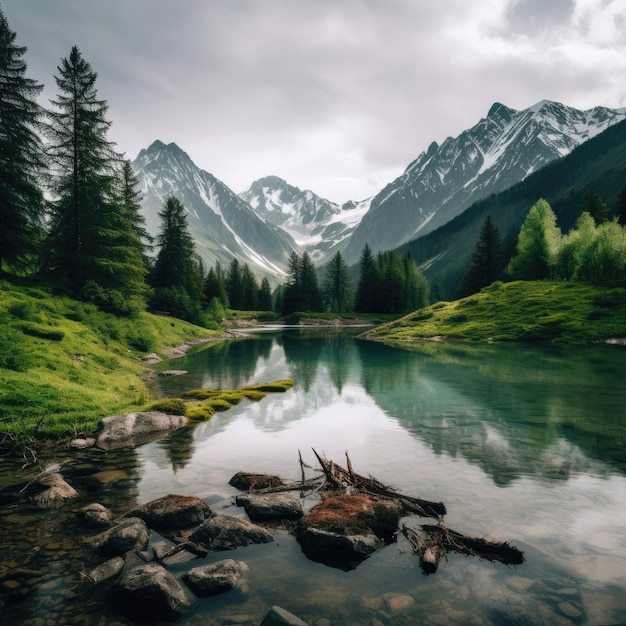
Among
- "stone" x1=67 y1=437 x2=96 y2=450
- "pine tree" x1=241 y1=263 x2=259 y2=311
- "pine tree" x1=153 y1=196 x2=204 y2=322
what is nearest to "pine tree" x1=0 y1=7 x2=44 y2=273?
"stone" x1=67 y1=437 x2=96 y2=450

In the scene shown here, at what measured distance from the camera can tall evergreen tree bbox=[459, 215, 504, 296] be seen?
11181 cm

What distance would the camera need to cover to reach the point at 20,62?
39.7m

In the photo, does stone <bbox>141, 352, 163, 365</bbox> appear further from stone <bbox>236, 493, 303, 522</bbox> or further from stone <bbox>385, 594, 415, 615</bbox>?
stone <bbox>385, 594, 415, 615</bbox>

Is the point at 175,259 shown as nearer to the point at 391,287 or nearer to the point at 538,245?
the point at 391,287

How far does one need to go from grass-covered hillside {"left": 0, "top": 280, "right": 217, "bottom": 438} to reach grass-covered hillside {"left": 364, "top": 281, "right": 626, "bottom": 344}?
49.6 metres

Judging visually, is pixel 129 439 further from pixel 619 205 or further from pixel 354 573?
pixel 619 205

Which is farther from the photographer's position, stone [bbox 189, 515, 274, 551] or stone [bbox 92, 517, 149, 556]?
stone [bbox 189, 515, 274, 551]

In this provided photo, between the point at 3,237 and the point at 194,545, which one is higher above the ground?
the point at 3,237

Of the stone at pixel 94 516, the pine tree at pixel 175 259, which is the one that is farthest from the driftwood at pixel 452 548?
the pine tree at pixel 175 259

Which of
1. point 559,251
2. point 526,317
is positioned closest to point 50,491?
point 526,317

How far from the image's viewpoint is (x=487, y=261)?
11356 cm

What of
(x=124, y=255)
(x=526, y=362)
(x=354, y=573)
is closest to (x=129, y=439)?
(x=354, y=573)

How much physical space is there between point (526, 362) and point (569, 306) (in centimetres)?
3663

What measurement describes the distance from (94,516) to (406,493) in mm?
8636
